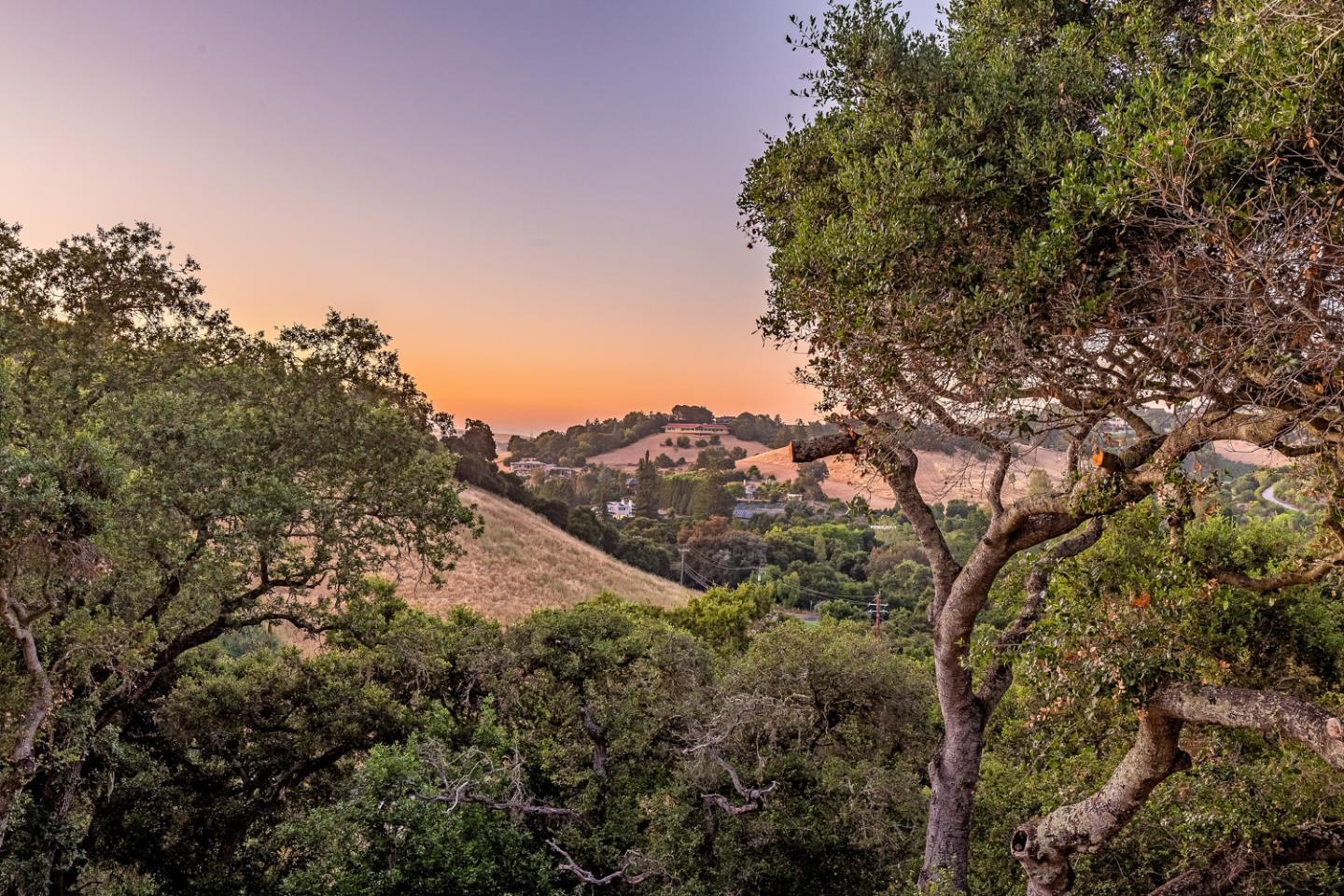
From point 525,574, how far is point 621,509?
41686 mm

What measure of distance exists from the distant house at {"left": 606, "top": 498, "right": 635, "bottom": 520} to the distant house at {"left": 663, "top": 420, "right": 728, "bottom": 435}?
29526mm

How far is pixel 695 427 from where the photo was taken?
349 feet

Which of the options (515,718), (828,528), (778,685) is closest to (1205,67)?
(778,685)

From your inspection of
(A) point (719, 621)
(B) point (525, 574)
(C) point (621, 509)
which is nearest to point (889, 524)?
(A) point (719, 621)

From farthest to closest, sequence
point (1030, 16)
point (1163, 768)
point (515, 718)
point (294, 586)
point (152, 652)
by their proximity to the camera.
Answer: point (515, 718) < point (294, 586) < point (152, 652) < point (1030, 16) < point (1163, 768)

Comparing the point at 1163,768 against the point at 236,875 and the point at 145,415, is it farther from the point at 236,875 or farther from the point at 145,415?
the point at 145,415

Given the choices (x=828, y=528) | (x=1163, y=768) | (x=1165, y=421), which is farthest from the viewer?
(x=828, y=528)

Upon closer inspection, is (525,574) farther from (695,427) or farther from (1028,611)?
(695,427)

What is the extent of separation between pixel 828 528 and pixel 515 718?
48209 millimetres

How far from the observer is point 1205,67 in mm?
3943

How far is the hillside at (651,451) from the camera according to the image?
9356 cm

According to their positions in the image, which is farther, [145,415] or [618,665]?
[618,665]

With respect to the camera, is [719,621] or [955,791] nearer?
[955,791]

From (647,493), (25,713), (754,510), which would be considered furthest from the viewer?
(647,493)
